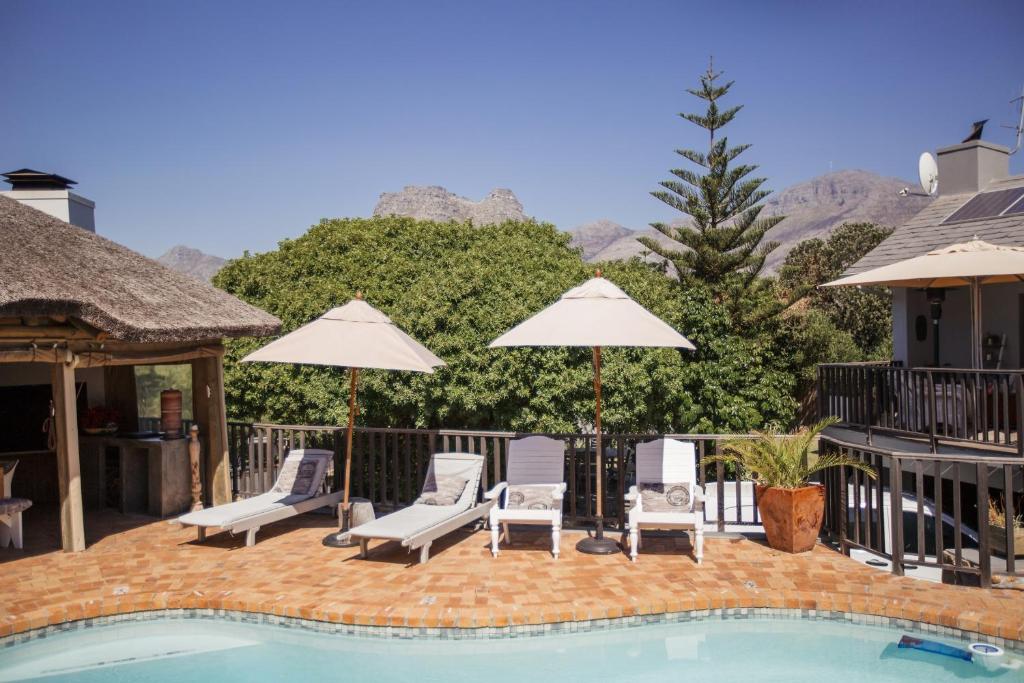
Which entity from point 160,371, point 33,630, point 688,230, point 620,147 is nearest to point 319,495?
point 33,630

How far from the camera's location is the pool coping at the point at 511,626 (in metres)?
4.95

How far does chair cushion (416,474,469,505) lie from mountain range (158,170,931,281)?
56.4 metres

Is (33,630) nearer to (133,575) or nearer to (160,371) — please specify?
(133,575)

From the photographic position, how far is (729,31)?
70.3 feet

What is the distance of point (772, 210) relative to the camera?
93562 millimetres

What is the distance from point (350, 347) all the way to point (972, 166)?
11927 millimetres

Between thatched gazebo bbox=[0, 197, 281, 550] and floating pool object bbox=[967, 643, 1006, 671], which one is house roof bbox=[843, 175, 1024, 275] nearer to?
floating pool object bbox=[967, 643, 1006, 671]

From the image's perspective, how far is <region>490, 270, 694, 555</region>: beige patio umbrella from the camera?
19.7ft

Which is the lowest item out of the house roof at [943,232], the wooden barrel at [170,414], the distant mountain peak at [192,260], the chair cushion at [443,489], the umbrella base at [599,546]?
the umbrella base at [599,546]

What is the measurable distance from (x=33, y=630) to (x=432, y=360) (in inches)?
147

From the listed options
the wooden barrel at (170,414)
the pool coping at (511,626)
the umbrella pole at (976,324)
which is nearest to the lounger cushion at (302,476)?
the wooden barrel at (170,414)

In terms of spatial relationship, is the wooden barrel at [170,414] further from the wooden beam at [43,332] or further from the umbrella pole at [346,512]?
the umbrella pole at [346,512]

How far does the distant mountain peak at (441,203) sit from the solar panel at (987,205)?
5806 centimetres

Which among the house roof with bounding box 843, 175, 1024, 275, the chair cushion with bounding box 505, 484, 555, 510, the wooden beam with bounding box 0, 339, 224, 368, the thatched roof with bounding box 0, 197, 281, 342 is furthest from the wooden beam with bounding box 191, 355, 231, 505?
the house roof with bounding box 843, 175, 1024, 275
